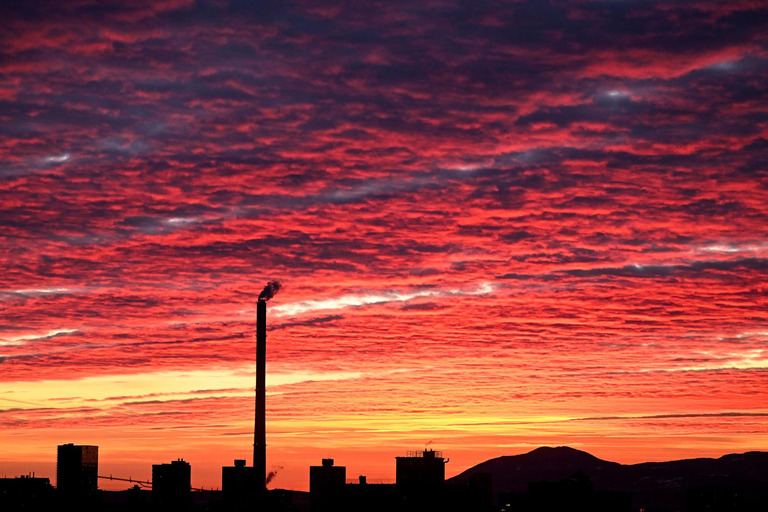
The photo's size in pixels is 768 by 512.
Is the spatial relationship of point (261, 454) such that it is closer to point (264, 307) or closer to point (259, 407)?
point (259, 407)

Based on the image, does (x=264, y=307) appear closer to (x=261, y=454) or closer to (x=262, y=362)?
(x=262, y=362)

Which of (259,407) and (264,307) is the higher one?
(264,307)

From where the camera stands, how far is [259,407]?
535 feet

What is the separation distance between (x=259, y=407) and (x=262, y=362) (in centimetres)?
750

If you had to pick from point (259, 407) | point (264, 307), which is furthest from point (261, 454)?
point (264, 307)

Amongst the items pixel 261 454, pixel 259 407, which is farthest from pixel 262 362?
pixel 261 454

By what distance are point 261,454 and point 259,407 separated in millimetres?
10603

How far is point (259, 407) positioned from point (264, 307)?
1612cm

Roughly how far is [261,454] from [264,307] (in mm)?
25055

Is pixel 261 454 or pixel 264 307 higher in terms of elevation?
pixel 264 307

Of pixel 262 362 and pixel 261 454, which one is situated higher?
pixel 262 362

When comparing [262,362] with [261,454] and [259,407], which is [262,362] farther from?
[261,454]

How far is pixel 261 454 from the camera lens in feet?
555

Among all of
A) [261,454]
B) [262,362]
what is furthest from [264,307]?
[261,454]
